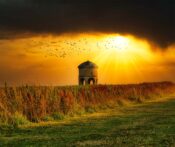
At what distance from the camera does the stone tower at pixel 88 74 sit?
8006cm

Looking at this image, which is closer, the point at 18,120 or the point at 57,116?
the point at 18,120

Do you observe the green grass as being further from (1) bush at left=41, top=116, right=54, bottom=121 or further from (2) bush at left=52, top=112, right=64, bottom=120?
(2) bush at left=52, top=112, right=64, bottom=120

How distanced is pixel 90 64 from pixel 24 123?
187 feet

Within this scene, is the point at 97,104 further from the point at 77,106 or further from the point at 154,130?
the point at 154,130

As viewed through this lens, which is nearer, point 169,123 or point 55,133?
point 55,133

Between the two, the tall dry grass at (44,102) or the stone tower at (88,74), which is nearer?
the tall dry grass at (44,102)

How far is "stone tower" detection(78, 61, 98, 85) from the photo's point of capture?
3152 inches

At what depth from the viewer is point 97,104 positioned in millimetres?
37125

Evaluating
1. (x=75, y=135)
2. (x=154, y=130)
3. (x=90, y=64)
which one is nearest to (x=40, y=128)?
(x=75, y=135)

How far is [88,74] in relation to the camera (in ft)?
263

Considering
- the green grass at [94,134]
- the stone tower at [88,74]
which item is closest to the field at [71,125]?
the green grass at [94,134]

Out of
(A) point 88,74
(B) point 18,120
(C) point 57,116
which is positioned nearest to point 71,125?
(B) point 18,120

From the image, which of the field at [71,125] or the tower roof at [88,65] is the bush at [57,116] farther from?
the tower roof at [88,65]

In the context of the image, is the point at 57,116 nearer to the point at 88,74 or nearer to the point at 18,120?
the point at 18,120
